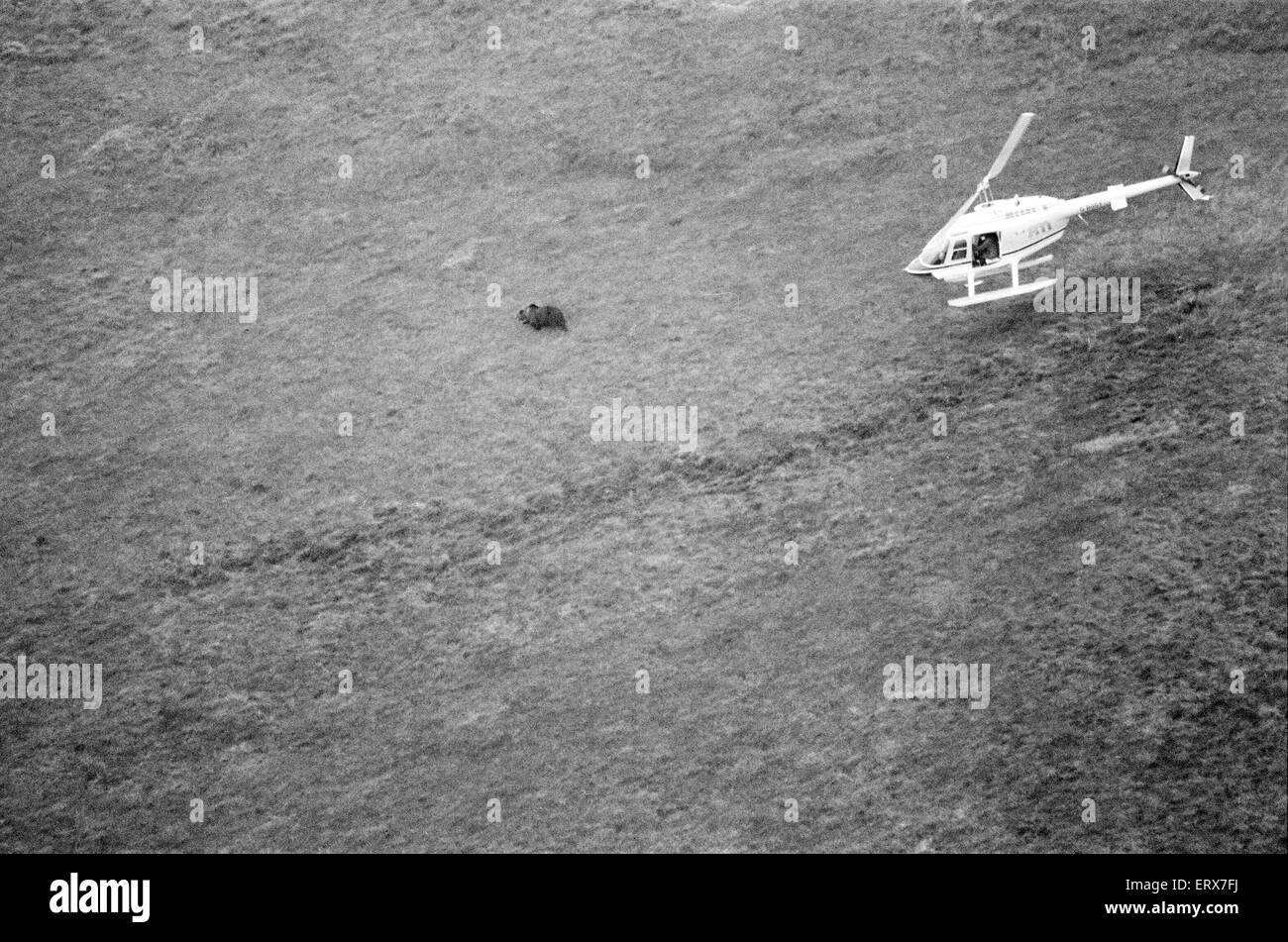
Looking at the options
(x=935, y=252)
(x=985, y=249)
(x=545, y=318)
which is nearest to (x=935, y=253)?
(x=935, y=252)

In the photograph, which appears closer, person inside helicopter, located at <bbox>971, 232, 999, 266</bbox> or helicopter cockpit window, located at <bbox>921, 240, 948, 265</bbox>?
person inside helicopter, located at <bbox>971, 232, 999, 266</bbox>

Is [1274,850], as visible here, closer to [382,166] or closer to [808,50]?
[808,50]

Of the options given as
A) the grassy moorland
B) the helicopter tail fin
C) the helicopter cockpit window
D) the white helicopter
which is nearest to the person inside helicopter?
the white helicopter

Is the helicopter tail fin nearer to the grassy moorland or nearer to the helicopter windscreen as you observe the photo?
the grassy moorland

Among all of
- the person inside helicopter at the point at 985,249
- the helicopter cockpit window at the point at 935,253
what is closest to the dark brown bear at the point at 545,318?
the helicopter cockpit window at the point at 935,253

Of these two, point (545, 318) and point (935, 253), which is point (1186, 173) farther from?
point (545, 318)

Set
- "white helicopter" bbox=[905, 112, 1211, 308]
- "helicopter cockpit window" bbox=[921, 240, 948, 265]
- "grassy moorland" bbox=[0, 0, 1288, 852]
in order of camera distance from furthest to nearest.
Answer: "helicopter cockpit window" bbox=[921, 240, 948, 265] < "white helicopter" bbox=[905, 112, 1211, 308] < "grassy moorland" bbox=[0, 0, 1288, 852]

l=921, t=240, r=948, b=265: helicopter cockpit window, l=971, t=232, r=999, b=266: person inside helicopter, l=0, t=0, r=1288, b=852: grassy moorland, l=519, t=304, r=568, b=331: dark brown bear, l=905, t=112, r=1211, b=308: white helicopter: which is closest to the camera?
l=0, t=0, r=1288, b=852: grassy moorland
